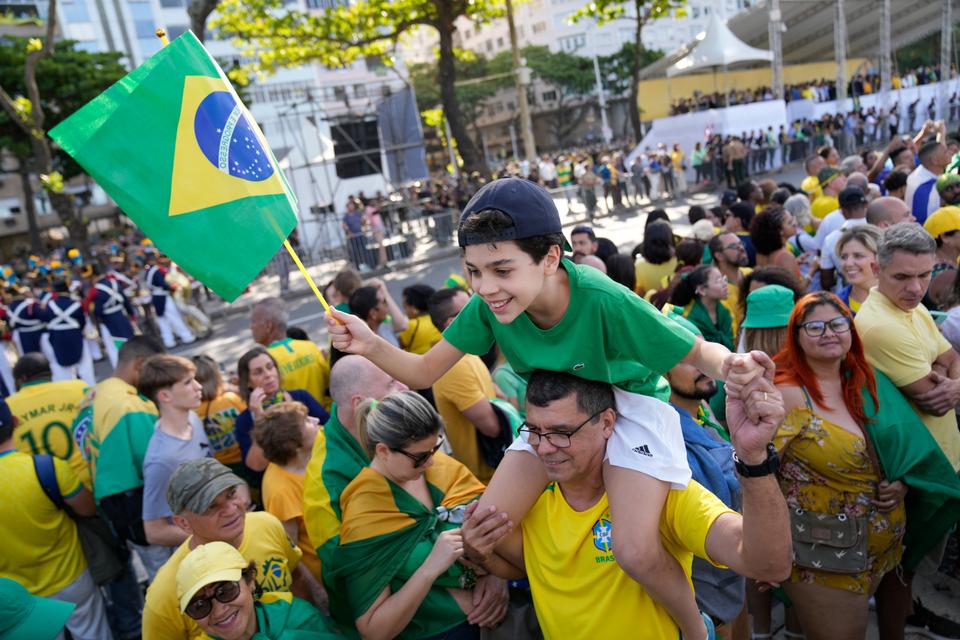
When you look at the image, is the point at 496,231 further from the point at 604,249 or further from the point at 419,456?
the point at 604,249

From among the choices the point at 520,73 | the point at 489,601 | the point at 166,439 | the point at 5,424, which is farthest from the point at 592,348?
the point at 520,73

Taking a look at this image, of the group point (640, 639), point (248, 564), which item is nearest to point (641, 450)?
point (640, 639)

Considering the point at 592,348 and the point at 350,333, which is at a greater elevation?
the point at 350,333

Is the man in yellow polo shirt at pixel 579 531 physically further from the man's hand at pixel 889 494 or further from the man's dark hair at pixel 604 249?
the man's dark hair at pixel 604 249

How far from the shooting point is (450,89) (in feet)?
64.5

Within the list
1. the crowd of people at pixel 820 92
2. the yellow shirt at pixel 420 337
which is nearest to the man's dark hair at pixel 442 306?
the yellow shirt at pixel 420 337

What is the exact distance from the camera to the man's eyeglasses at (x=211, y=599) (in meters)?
2.41

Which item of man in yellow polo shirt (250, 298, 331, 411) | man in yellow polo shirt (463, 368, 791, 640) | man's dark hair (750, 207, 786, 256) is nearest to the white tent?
man's dark hair (750, 207, 786, 256)

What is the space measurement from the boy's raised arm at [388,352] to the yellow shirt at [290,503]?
1.27 metres

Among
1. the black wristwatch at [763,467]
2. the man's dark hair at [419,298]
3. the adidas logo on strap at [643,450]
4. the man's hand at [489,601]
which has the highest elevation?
the black wristwatch at [763,467]

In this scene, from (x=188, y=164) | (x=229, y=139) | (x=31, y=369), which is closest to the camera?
(x=188, y=164)

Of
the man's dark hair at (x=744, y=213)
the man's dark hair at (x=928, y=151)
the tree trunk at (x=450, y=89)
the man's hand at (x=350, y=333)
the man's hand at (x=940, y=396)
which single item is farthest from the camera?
the tree trunk at (x=450, y=89)

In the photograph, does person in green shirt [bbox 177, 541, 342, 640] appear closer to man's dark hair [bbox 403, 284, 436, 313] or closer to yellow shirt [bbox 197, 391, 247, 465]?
yellow shirt [bbox 197, 391, 247, 465]

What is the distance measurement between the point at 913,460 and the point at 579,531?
5.51ft
